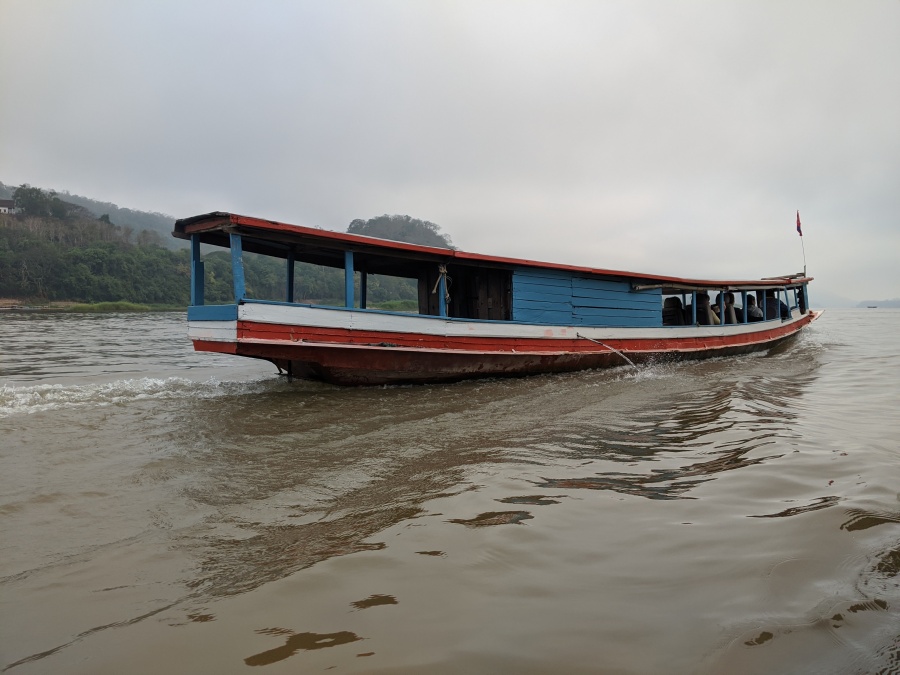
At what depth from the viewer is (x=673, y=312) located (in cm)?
1368

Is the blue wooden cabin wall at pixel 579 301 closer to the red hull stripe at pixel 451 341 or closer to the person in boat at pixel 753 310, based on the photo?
the red hull stripe at pixel 451 341

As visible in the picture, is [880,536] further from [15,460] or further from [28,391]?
[28,391]

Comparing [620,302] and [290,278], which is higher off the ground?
[290,278]

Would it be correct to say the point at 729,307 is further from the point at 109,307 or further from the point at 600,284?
the point at 109,307

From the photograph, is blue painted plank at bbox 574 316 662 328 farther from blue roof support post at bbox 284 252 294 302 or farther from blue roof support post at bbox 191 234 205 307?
blue roof support post at bbox 191 234 205 307

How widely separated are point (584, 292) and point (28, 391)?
30.6 feet

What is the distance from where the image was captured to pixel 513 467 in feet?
11.8

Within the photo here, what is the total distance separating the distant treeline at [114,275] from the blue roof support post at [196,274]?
3173 cm

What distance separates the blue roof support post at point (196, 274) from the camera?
7295mm

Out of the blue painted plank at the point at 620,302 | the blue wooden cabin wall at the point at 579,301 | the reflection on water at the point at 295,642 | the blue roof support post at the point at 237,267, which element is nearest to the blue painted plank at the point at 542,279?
the blue wooden cabin wall at the point at 579,301

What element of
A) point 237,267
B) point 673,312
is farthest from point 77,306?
point 673,312

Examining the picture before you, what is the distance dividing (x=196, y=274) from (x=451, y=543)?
691cm

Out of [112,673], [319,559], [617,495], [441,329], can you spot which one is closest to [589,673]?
[319,559]

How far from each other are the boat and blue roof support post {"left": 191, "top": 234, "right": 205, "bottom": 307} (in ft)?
0.06
